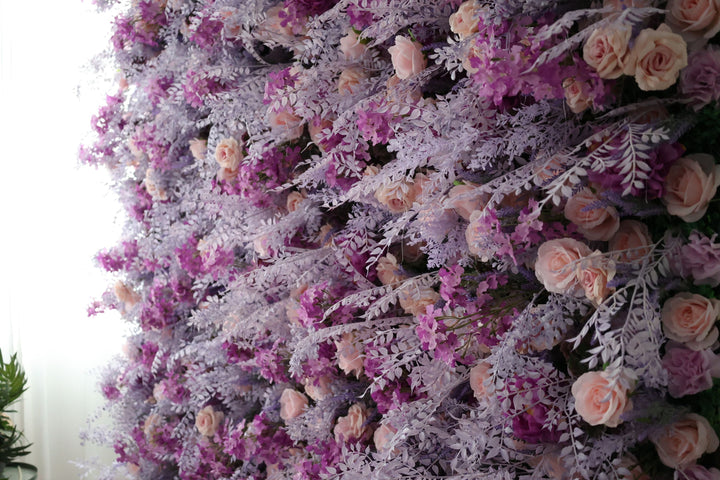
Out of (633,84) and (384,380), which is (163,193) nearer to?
(384,380)

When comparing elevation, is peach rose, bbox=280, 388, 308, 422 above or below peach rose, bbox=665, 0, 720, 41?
below

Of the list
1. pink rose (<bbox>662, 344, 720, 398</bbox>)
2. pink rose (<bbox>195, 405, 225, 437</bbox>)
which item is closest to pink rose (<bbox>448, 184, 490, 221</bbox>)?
pink rose (<bbox>662, 344, 720, 398</bbox>)

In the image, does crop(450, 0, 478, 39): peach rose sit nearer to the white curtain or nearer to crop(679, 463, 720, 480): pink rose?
crop(679, 463, 720, 480): pink rose

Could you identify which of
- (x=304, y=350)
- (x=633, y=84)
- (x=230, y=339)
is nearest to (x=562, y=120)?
(x=633, y=84)

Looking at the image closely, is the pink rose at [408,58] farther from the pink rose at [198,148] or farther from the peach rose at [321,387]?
the pink rose at [198,148]

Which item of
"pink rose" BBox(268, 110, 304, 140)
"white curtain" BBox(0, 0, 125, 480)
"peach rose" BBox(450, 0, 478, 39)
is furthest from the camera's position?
"white curtain" BBox(0, 0, 125, 480)

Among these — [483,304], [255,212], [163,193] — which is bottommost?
[483,304]
